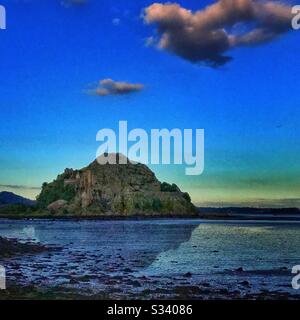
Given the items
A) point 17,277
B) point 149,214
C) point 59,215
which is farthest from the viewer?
point 149,214

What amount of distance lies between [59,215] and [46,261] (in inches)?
4289

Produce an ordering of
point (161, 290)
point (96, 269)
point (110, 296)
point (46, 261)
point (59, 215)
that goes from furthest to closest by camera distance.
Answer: point (59, 215)
point (46, 261)
point (96, 269)
point (161, 290)
point (110, 296)

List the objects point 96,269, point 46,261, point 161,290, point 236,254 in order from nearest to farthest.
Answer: point 161,290 < point 96,269 < point 46,261 < point 236,254

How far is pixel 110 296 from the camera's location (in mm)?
14016
